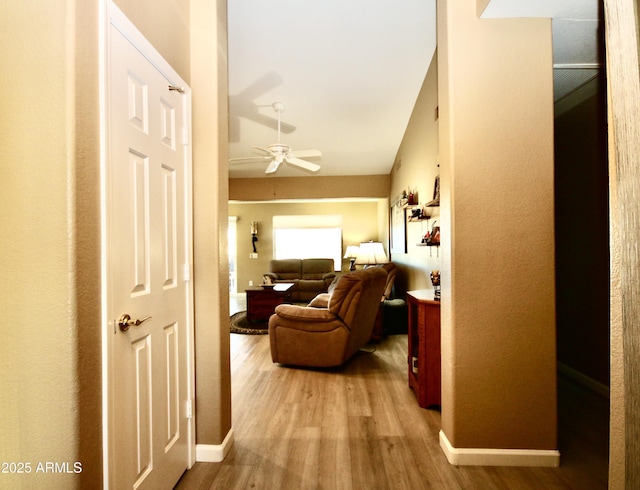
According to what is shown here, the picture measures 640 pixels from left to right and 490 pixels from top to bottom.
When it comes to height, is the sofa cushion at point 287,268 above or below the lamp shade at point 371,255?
below

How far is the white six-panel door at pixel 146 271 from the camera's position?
122cm

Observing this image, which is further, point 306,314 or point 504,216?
point 306,314

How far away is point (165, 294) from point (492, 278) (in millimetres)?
1772

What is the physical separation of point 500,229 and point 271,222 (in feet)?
24.6

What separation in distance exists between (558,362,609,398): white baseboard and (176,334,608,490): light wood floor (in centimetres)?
7

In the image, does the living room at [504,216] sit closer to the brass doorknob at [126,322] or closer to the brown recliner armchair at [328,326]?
the brown recliner armchair at [328,326]

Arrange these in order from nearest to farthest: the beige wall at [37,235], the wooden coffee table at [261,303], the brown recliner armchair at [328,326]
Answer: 1. the beige wall at [37,235]
2. the brown recliner armchair at [328,326]
3. the wooden coffee table at [261,303]

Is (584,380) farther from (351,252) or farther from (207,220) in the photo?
(351,252)

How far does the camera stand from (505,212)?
6.00 ft

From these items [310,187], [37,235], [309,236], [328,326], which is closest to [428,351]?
[328,326]

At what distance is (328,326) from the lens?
317 centimetres

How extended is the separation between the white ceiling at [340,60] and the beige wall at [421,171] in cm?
26

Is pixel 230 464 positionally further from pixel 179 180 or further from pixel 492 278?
pixel 492 278

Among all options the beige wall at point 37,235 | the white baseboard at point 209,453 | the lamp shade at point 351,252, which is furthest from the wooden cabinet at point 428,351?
the lamp shade at point 351,252
